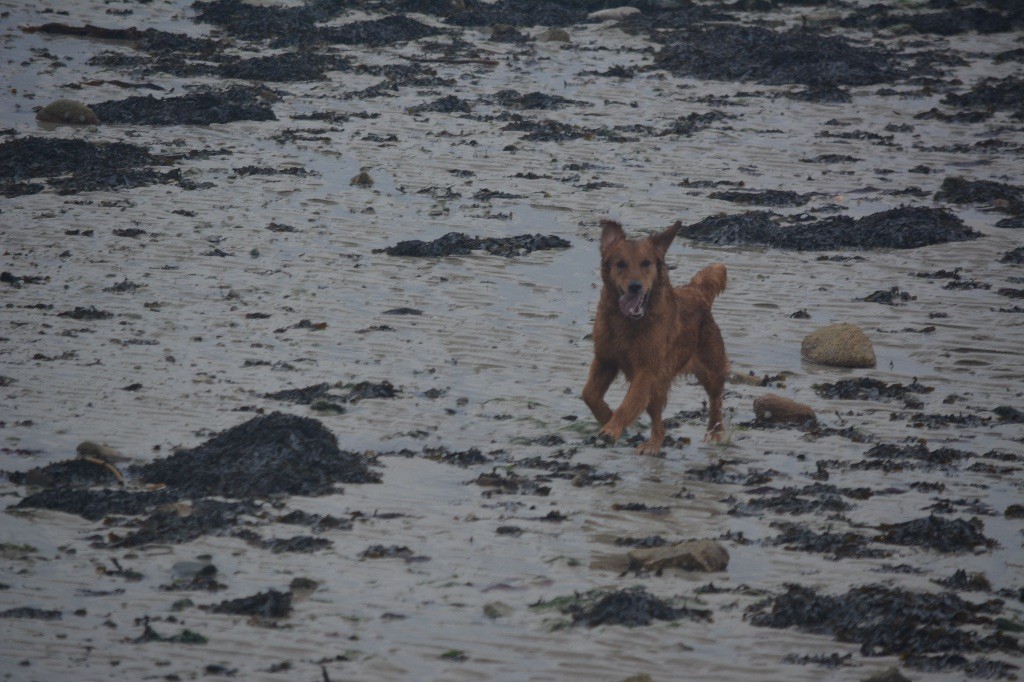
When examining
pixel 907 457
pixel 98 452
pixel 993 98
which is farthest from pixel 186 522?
pixel 993 98

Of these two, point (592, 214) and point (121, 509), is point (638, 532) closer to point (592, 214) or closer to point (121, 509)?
point (121, 509)

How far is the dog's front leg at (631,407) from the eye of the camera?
25.3 ft

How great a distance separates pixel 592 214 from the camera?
13.4 metres

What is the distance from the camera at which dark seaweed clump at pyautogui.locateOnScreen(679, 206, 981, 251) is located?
1273 centimetres

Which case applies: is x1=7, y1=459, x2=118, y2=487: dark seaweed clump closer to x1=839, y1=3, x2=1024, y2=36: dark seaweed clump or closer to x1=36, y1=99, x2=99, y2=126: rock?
x1=36, y1=99, x2=99, y2=126: rock

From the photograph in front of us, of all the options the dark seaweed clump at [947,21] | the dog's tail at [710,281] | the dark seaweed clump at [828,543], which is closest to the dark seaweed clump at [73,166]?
the dog's tail at [710,281]

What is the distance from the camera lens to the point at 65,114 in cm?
1588

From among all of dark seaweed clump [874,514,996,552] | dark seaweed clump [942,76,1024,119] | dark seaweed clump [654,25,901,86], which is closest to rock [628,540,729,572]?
dark seaweed clump [874,514,996,552]

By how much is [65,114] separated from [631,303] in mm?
10874

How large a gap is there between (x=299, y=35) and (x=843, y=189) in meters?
11.5

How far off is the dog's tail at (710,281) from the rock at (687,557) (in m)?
3.14

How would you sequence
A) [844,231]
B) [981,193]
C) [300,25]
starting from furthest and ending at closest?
[300,25] → [981,193] → [844,231]

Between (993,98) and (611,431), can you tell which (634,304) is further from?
(993,98)

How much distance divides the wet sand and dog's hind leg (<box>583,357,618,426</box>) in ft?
0.73
